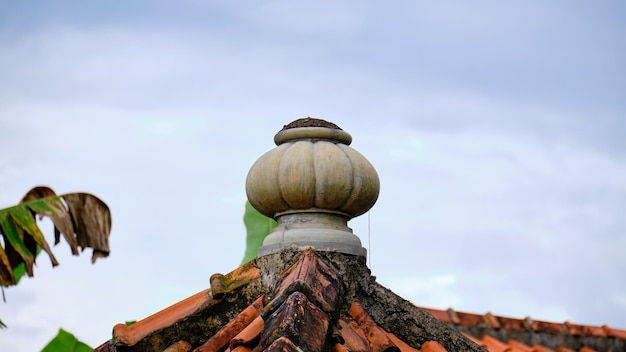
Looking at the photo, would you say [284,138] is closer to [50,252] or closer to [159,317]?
[159,317]

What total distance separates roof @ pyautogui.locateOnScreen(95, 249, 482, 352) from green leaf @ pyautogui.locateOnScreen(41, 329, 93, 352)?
4184mm

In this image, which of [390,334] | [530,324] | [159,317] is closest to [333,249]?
[390,334]

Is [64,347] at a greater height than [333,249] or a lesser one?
greater

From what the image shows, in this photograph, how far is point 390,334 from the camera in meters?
3.80

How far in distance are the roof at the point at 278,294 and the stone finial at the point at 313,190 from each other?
0.23 feet

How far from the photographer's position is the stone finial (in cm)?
370

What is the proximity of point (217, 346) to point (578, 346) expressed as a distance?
6576 millimetres

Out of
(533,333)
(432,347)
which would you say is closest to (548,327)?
(533,333)

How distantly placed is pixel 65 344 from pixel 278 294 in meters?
4.96

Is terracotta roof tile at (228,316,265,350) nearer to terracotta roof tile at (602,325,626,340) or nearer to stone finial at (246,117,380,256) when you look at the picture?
stone finial at (246,117,380,256)

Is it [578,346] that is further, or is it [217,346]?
[578,346]

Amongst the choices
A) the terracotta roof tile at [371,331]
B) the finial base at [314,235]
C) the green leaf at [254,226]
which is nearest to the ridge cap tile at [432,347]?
the terracotta roof tile at [371,331]

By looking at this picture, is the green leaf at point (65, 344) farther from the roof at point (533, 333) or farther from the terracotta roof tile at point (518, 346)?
the terracotta roof tile at point (518, 346)

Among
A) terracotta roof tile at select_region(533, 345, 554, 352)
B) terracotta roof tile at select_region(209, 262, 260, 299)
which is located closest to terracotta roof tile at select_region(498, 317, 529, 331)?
terracotta roof tile at select_region(533, 345, 554, 352)
